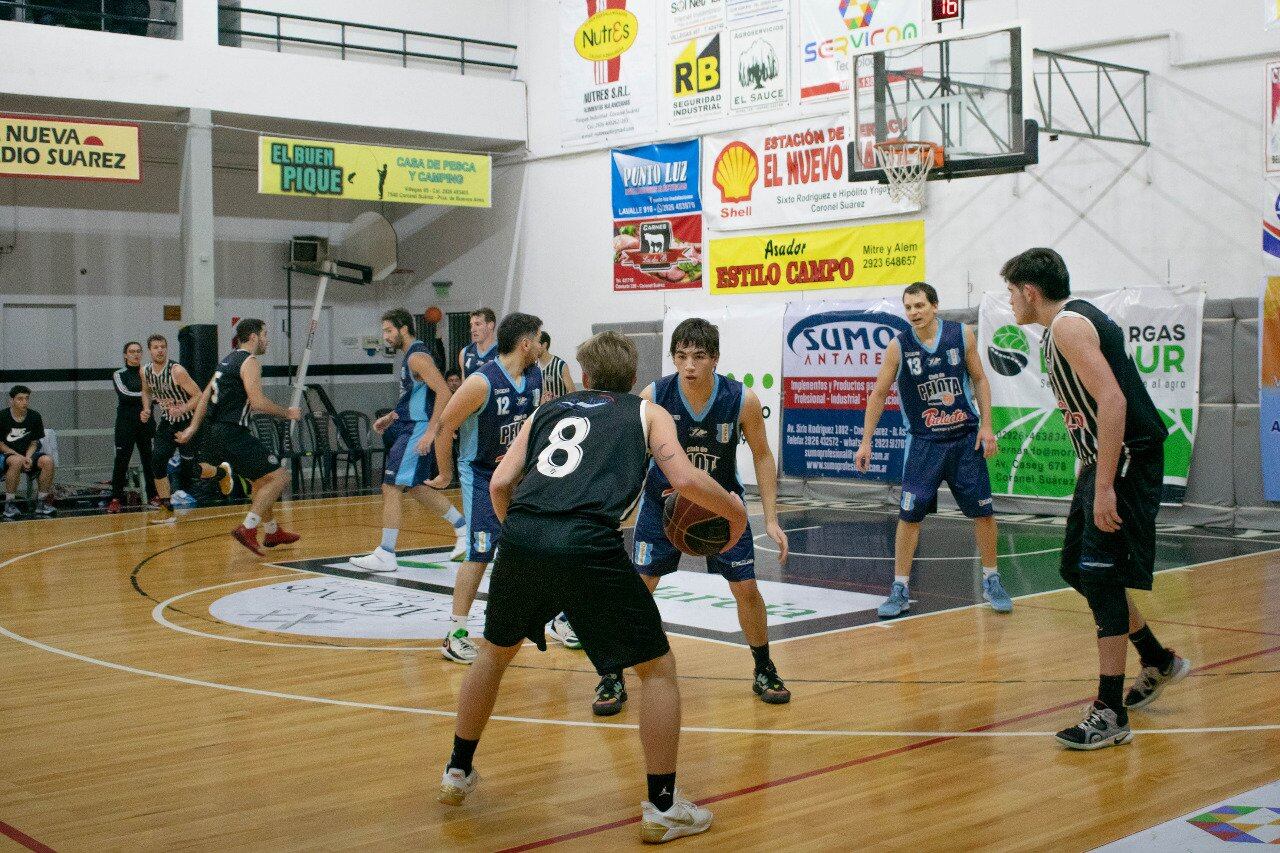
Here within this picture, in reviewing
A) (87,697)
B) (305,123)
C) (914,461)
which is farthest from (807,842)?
(305,123)

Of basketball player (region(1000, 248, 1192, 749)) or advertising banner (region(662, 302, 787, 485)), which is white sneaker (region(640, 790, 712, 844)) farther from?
advertising banner (region(662, 302, 787, 485))

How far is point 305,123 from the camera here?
1834 cm

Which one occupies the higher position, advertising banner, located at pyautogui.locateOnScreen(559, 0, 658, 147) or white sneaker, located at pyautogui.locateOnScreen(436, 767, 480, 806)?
advertising banner, located at pyautogui.locateOnScreen(559, 0, 658, 147)

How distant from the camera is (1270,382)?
11.7 metres

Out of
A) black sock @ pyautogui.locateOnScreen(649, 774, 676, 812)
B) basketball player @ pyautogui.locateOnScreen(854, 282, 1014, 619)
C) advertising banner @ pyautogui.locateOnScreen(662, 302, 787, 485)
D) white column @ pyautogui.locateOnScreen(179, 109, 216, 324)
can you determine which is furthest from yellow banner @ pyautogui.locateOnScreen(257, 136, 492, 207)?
black sock @ pyautogui.locateOnScreen(649, 774, 676, 812)

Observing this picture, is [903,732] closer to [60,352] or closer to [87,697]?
[87,697]

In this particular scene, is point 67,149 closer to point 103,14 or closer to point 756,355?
point 103,14

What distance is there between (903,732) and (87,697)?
3.65 metres

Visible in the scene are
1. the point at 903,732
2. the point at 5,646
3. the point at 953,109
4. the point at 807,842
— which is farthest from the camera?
the point at 953,109

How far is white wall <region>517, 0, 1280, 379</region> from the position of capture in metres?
12.1

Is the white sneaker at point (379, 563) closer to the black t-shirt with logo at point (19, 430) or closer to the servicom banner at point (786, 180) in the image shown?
the black t-shirt with logo at point (19, 430)

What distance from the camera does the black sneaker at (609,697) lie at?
577 cm

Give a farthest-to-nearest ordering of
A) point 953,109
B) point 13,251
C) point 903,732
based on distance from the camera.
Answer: point 13,251 < point 953,109 < point 903,732

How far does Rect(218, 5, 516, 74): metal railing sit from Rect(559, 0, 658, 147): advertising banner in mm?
1333
